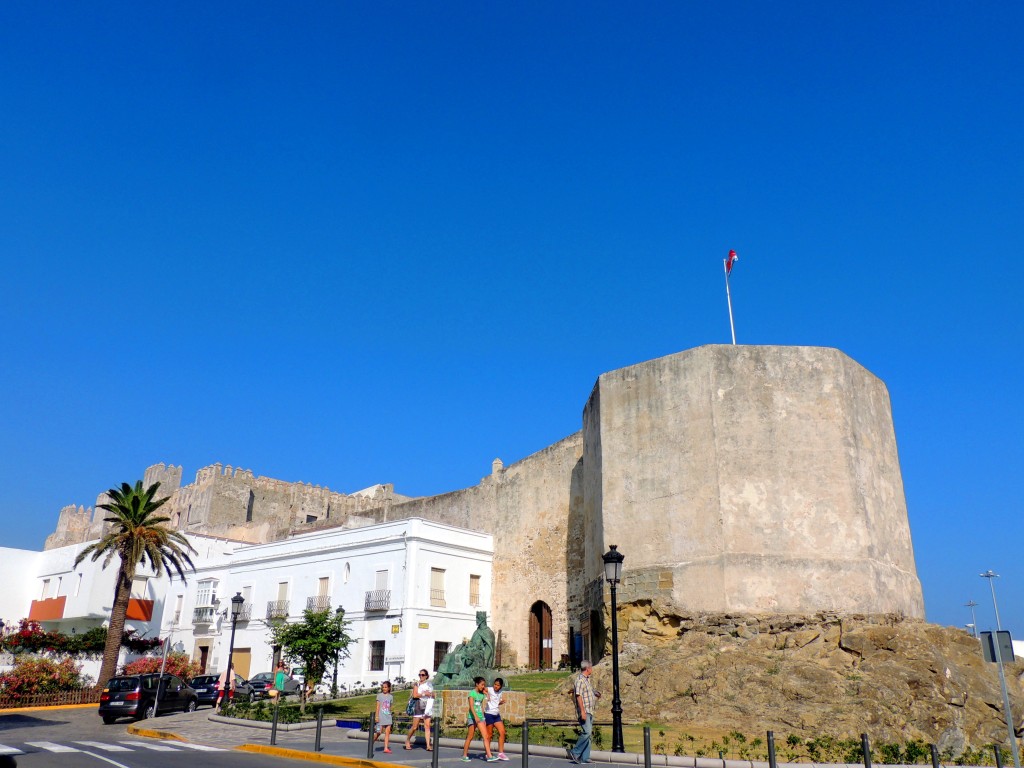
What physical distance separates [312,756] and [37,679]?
1785cm

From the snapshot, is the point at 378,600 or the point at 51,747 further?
the point at 378,600

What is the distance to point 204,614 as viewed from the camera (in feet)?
117

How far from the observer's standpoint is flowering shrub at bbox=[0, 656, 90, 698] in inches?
996

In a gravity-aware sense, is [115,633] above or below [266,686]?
above

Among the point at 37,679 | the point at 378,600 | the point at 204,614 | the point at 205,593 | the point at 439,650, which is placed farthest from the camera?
the point at 205,593

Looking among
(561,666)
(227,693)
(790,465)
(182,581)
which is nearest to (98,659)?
(182,581)

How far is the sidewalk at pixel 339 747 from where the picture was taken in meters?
12.0

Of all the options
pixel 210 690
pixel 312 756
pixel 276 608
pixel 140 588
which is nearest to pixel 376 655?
pixel 276 608

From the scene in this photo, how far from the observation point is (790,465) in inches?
806

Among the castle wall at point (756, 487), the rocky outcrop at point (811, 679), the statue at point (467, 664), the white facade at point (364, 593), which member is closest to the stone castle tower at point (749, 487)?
the castle wall at point (756, 487)

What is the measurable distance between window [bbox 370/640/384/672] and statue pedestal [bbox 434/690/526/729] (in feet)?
46.0

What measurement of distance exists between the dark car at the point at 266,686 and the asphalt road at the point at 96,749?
4.62m

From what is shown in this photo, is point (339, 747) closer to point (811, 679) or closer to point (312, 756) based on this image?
point (312, 756)

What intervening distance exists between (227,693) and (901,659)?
17677 mm
